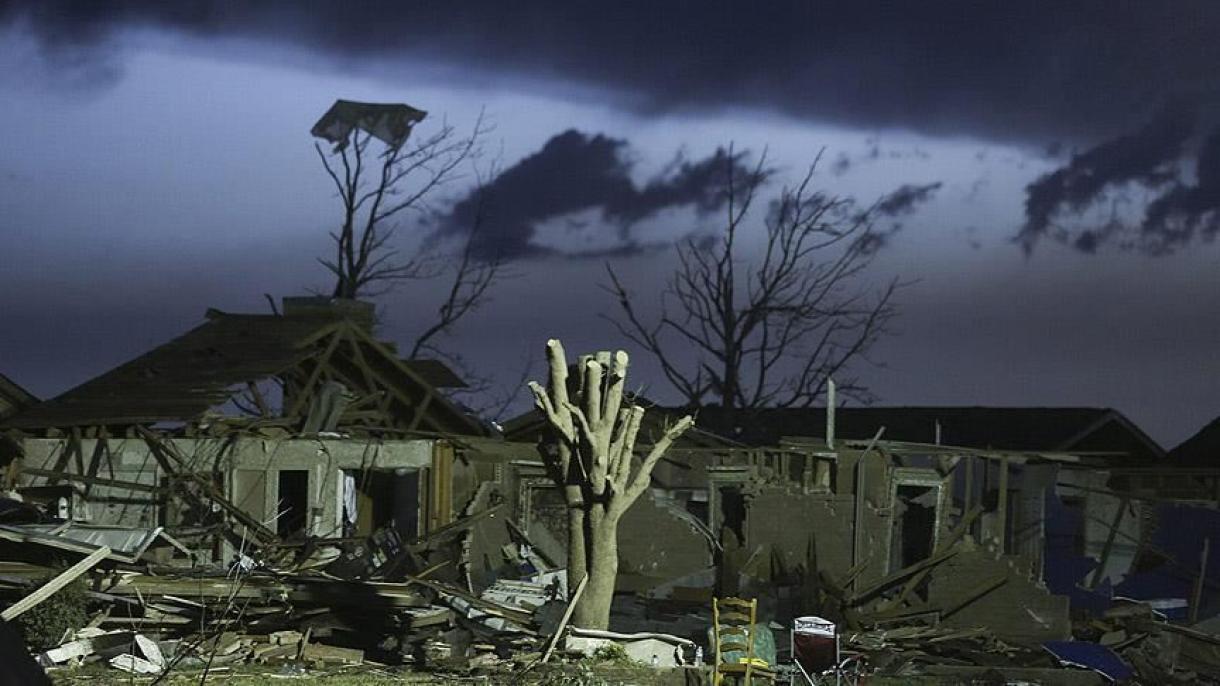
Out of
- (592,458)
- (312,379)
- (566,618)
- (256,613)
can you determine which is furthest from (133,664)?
(312,379)

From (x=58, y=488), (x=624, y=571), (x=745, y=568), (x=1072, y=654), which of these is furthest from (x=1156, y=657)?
(x=58, y=488)

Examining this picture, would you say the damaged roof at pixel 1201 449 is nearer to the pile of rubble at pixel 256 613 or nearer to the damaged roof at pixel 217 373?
the damaged roof at pixel 217 373

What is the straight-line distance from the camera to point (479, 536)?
88.3 ft

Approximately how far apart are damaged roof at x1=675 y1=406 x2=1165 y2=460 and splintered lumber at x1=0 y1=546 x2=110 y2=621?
21965 mm

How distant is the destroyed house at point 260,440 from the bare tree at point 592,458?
7054 millimetres

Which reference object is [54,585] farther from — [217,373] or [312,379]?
[312,379]

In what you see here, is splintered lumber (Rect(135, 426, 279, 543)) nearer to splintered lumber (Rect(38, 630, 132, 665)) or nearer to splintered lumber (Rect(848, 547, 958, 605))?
splintered lumber (Rect(38, 630, 132, 665))

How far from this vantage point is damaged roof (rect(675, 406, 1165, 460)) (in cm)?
3747

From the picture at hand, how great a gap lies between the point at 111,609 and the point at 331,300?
40.2ft

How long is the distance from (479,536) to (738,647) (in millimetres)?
11238

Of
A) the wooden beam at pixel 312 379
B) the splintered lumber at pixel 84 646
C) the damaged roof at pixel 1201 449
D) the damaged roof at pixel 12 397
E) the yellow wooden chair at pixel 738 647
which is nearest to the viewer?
the yellow wooden chair at pixel 738 647

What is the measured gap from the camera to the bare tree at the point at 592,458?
17172mm

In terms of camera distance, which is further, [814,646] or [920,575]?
[920,575]

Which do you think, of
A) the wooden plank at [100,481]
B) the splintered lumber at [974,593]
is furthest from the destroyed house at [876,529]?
the wooden plank at [100,481]
